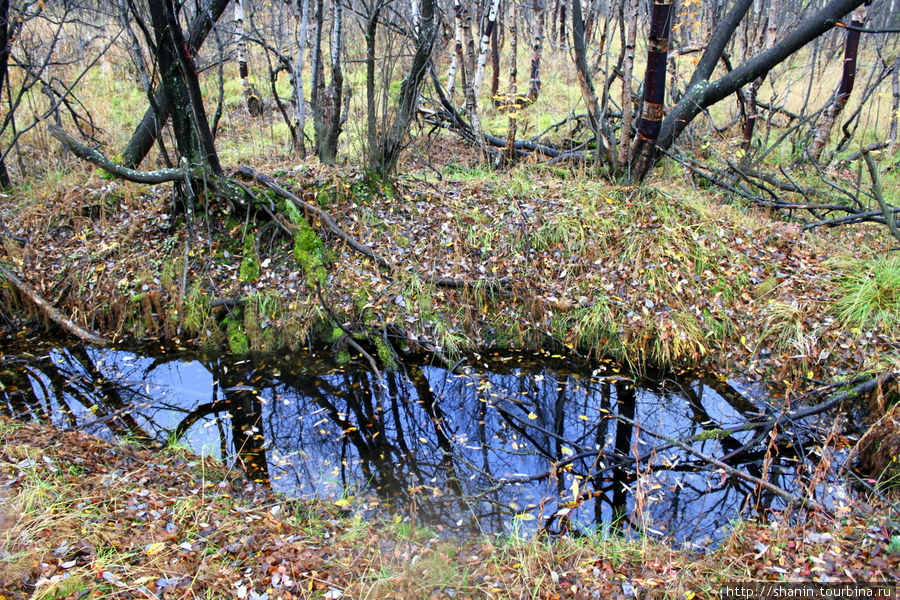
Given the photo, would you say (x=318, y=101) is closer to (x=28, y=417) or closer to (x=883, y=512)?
(x=28, y=417)

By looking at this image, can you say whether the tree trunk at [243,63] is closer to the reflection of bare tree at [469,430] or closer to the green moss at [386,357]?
the green moss at [386,357]

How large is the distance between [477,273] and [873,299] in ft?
13.2

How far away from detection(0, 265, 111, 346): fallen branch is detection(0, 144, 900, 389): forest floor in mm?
169

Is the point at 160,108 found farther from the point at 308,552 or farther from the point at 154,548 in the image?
the point at 308,552

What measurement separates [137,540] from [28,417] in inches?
108

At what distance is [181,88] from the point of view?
5.93 metres

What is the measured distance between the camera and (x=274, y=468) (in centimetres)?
424

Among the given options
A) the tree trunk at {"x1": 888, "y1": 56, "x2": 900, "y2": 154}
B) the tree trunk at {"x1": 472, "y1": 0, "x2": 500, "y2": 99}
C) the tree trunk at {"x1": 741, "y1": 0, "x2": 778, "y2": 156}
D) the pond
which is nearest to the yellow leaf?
the pond

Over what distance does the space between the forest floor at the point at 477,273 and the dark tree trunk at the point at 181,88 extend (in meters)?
0.72

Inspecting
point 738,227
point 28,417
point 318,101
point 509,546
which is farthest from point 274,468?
point 738,227

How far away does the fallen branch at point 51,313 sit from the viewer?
566 centimetres

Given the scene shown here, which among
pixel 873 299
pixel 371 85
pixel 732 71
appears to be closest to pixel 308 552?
pixel 371 85

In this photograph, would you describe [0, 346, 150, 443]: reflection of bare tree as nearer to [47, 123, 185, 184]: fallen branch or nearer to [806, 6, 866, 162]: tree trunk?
[47, 123, 185, 184]: fallen branch

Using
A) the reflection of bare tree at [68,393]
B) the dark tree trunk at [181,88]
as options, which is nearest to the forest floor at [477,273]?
the reflection of bare tree at [68,393]
